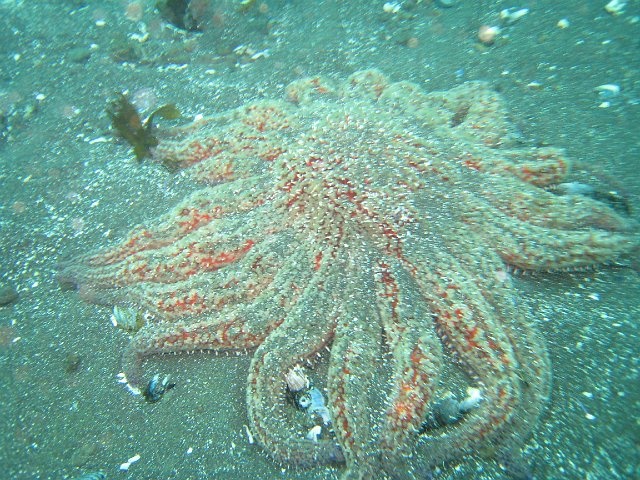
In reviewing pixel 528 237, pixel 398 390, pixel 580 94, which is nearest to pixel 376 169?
pixel 528 237

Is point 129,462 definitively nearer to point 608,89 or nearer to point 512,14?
point 608,89

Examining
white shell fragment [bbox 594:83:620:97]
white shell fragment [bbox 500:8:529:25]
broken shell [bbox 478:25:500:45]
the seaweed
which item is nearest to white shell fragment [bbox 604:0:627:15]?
white shell fragment [bbox 500:8:529:25]

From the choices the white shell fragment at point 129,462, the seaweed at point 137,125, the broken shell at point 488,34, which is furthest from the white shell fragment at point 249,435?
the broken shell at point 488,34

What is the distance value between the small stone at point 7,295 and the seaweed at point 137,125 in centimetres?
211

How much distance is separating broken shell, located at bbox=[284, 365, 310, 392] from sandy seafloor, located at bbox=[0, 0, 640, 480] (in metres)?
0.50

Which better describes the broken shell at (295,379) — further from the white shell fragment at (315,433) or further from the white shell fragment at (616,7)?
the white shell fragment at (616,7)

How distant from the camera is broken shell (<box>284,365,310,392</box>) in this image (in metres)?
3.17

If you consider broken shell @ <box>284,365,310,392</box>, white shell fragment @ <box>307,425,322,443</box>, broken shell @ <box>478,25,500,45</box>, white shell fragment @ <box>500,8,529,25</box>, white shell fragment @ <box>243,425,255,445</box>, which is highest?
white shell fragment @ <box>500,8,529,25</box>

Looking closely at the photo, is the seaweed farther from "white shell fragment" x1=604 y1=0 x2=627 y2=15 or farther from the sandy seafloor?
"white shell fragment" x1=604 y1=0 x2=627 y2=15

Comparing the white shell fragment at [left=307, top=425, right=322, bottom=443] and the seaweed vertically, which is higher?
the seaweed

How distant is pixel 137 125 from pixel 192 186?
1499mm

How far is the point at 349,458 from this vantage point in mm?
2709

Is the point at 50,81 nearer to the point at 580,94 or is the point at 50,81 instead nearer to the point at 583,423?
the point at 580,94

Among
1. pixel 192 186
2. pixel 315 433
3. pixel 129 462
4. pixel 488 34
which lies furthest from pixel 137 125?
pixel 488 34
